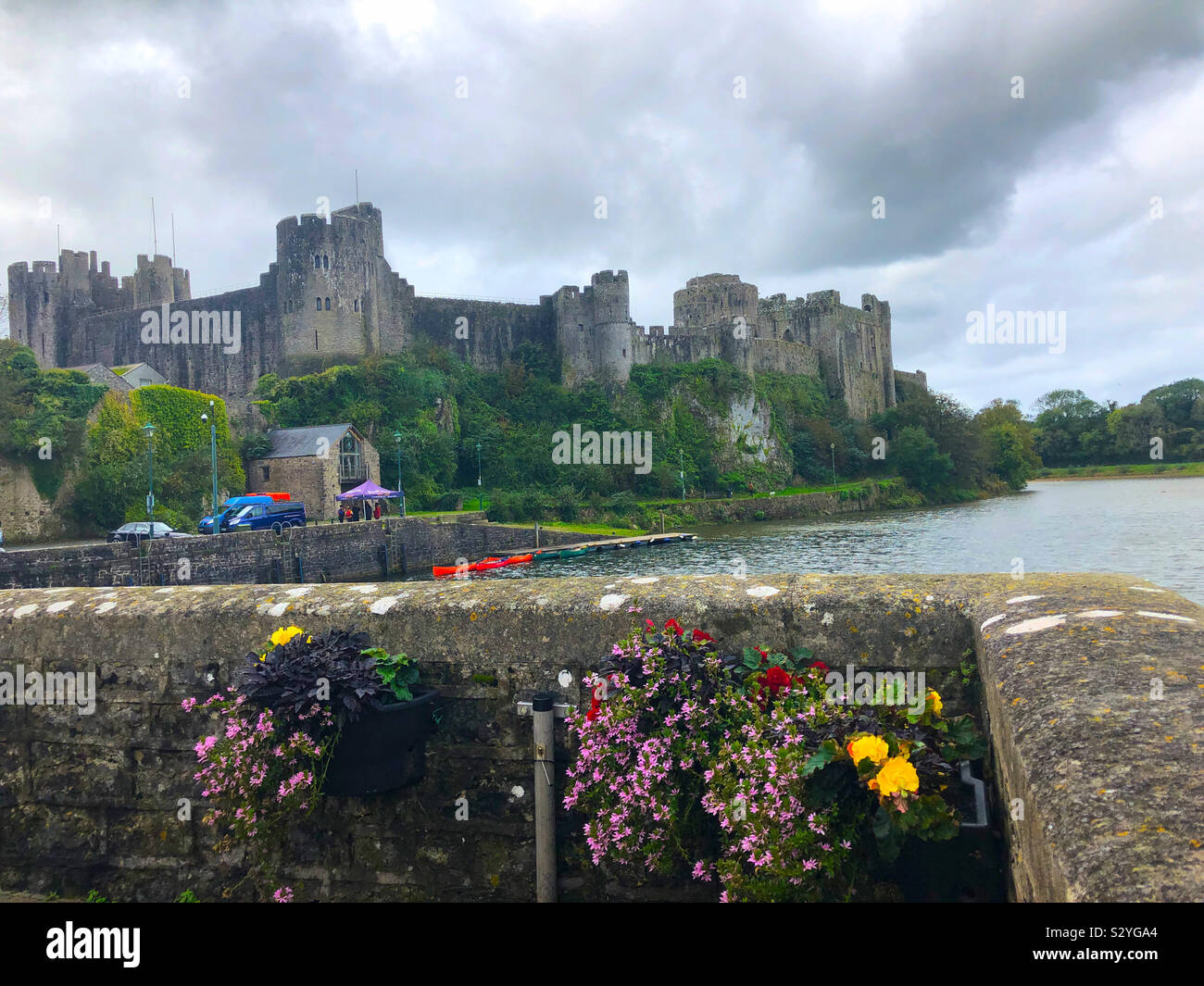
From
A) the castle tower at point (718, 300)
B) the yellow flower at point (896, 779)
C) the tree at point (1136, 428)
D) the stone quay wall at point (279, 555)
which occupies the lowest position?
the stone quay wall at point (279, 555)

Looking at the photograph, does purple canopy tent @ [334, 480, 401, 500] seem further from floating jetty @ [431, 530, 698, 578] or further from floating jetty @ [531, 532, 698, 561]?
floating jetty @ [531, 532, 698, 561]

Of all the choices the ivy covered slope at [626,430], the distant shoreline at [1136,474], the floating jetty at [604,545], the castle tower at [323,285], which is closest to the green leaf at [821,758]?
the floating jetty at [604,545]

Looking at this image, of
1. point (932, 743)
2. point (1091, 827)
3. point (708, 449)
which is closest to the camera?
point (1091, 827)

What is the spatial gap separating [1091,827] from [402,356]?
59.7m

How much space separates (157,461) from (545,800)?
41362 millimetres

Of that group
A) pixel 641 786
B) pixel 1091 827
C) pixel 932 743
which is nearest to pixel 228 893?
pixel 641 786

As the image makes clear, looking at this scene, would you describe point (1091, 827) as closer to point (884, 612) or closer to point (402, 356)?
point (884, 612)

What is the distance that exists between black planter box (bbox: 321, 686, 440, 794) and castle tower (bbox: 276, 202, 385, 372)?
56927 millimetres

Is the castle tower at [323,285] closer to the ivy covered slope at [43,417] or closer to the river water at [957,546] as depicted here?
the ivy covered slope at [43,417]

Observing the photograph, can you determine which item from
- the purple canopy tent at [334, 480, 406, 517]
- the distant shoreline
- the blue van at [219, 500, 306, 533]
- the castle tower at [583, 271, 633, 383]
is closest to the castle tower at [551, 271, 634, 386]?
the castle tower at [583, 271, 633, 383]

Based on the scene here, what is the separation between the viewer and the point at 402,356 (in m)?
Answer: 58.9

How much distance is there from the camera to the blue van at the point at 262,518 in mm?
34062

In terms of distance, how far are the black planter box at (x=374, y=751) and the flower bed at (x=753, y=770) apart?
720mm

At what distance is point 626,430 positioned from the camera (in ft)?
220
